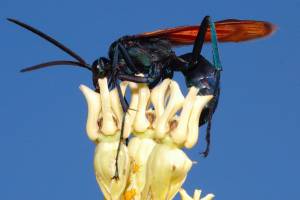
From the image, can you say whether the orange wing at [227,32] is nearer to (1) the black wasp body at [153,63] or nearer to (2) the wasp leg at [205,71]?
(1) the black wasp body at [153,63]

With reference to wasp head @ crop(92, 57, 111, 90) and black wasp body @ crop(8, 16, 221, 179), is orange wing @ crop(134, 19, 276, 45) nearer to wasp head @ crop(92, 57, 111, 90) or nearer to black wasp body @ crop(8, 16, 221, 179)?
black wasp body @ crop(8, 16, 221, 179)

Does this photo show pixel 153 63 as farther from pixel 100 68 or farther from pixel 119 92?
pixel 119 92

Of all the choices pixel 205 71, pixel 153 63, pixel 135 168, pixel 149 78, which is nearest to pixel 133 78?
pixel 149 78

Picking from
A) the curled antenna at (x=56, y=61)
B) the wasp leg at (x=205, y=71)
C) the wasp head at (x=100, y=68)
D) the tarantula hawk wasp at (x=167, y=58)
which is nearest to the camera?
the curled antenna at (x=56, y=61)

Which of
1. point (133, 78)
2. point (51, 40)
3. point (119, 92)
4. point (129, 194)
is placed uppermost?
point (51, 40)

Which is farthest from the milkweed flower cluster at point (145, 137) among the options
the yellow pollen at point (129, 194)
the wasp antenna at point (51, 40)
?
the wasp antenna at point (51, 40)

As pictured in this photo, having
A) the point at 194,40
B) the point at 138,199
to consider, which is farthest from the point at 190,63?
the point at 138,199

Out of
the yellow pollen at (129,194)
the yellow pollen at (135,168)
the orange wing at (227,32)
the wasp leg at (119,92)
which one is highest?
the orange wing at (227,32)

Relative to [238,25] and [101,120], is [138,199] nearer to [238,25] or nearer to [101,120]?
[101,120]
